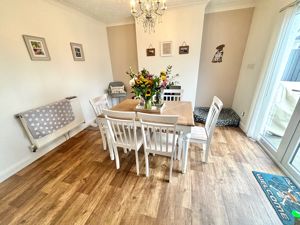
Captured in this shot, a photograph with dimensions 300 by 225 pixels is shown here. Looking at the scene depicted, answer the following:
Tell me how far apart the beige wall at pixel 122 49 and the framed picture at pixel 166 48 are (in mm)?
881

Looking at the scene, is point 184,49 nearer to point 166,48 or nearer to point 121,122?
point 166,48

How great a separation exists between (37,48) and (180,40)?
2.68m

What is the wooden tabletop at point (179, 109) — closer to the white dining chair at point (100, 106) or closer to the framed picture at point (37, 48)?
the white dining chair at point (100, 106)

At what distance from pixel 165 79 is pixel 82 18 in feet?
8.51

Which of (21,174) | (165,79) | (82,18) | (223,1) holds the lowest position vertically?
(21,174)

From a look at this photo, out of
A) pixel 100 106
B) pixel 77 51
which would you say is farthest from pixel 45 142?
pixel 77 51

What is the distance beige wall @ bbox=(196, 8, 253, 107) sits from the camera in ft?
8.97

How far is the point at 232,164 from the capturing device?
1.83 m

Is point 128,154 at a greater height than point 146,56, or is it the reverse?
point 146,56

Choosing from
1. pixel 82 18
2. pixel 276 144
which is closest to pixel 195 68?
pixel 276 144

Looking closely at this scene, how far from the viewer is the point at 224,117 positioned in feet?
9.66

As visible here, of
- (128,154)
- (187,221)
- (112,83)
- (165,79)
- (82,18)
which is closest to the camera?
(187,221)

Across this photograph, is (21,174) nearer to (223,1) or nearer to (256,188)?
(256,188)

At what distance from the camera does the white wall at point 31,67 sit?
5.52 feet
